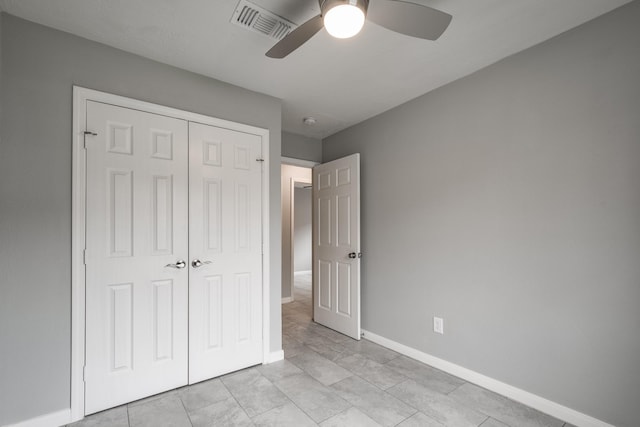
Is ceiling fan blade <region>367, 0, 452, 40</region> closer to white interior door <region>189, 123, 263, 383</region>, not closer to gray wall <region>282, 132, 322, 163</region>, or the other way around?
white interior door <region>189, 123, 263, 383</region>

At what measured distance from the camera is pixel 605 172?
178cm

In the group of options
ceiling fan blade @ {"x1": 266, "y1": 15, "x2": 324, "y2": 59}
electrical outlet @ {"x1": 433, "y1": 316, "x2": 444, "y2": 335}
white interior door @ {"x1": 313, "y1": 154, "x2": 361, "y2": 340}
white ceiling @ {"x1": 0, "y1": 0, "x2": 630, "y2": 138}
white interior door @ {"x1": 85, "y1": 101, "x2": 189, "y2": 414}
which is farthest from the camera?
white interior door @ {"x1": 313, "y1": 154, "x2": 361, "y2": 340}

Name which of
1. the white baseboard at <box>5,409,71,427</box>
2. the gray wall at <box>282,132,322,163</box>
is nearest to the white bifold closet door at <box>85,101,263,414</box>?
the white baseboard at <box>5,409,71,427</box>

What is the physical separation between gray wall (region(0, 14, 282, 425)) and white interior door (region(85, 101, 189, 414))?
14 cm

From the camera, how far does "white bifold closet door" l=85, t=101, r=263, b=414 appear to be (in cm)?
201

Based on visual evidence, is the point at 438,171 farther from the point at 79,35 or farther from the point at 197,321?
the point at 79,35

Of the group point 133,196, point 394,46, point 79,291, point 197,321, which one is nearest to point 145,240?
point 133,196

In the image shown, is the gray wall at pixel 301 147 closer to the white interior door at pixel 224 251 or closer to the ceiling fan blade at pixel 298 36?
the white interior door at pixel 224 251

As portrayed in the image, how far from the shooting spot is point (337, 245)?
3.54 meters

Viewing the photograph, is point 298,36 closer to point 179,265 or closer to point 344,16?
point 344,16

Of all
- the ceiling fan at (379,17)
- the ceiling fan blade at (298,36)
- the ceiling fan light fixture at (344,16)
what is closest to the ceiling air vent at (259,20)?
the ceiling fan blade at (298,36)

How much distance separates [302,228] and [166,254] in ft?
20.7

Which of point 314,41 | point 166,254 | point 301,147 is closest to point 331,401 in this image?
point 166,254

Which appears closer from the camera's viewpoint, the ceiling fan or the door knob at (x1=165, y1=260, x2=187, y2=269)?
the ceiling fan
